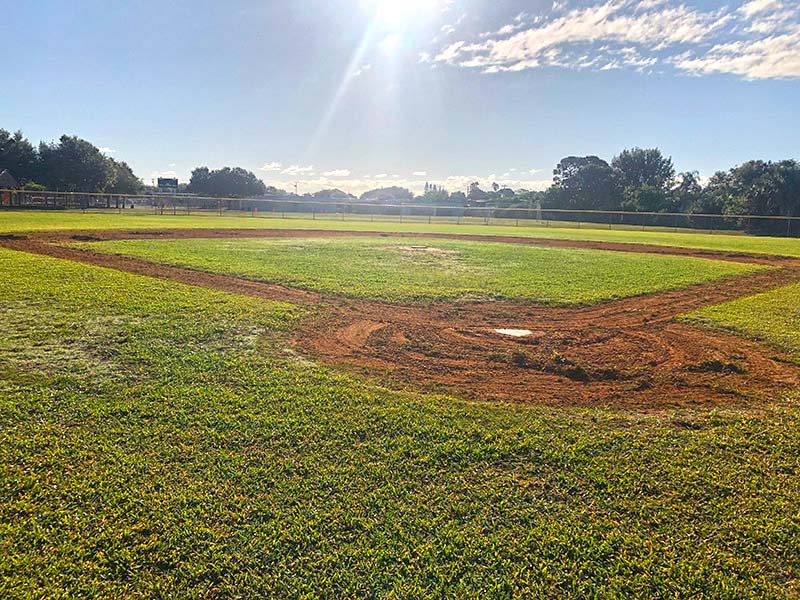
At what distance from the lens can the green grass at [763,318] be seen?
19.9 feet

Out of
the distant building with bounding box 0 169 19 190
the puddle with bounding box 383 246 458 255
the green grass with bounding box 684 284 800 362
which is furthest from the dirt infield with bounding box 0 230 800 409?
the distant building with bounding box 0 169 19 190

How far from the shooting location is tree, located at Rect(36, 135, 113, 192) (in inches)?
2309

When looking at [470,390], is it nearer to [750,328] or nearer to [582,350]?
[582,350]

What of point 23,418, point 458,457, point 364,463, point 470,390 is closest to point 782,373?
point 470,390

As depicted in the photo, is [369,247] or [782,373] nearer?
[782,373]

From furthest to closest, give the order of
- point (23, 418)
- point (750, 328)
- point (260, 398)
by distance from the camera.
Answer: point (750, 328) → point (260, 398) → point (23, 418)

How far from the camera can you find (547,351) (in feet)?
18.2

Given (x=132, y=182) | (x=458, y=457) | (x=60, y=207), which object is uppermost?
(x=132, y=182)

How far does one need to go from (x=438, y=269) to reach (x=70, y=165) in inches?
2525

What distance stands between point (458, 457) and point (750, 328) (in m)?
5.54

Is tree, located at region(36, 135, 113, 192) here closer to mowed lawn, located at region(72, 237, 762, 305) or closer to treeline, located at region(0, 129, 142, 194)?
treeline, located at region(0, 129, 142, 194)

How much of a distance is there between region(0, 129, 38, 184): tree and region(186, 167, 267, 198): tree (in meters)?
25.9

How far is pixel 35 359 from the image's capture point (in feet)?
14.9

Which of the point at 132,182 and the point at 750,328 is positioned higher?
the point at 132,182
